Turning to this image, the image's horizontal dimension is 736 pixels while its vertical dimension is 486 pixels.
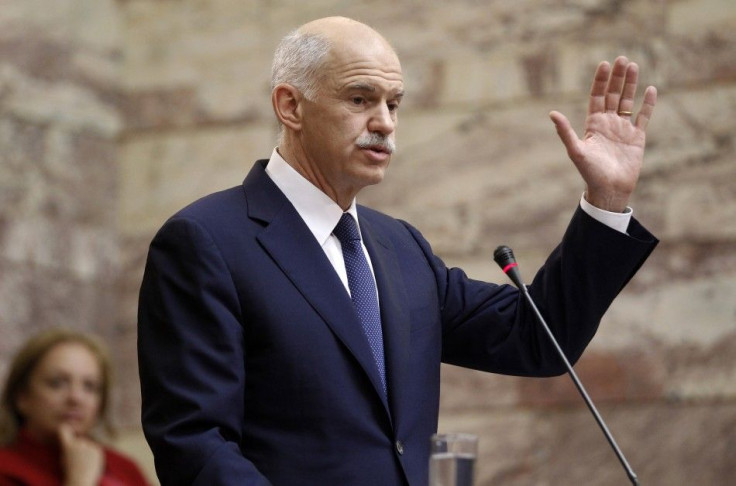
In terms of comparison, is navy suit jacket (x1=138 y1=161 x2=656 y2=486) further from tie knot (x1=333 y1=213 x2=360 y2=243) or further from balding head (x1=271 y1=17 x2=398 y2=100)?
balding head (x1=271 y1=17 x2=398 y2=100)

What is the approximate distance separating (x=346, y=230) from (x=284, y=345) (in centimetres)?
39

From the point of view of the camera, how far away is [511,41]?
6141 mm

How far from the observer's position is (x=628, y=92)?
316 centimetres

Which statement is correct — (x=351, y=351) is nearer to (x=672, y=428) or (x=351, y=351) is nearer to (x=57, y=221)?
(x=672, y=428)

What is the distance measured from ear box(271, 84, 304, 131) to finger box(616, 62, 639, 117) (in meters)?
0.75

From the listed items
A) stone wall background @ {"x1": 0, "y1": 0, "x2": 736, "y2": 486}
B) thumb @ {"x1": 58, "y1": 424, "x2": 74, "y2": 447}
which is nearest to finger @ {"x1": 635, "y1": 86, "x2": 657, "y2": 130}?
stone wall background @ {"x1": 0, "y1": 0, "x2": 736, "y2": 486}

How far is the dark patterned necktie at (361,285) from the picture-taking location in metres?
3.00

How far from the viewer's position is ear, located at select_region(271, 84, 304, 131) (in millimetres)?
3213

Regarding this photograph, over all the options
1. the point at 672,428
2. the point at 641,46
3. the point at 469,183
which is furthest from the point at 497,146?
the point at 672,428

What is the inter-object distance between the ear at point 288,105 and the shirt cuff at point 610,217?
702 millimetres

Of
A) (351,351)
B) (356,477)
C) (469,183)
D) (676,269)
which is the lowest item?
(356,477)

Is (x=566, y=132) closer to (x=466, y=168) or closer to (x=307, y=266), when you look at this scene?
(x=307, y=266)

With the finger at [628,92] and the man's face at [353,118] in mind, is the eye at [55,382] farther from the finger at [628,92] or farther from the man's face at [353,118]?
the finger at [628,92]

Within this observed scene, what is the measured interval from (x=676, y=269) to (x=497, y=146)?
0.98m
